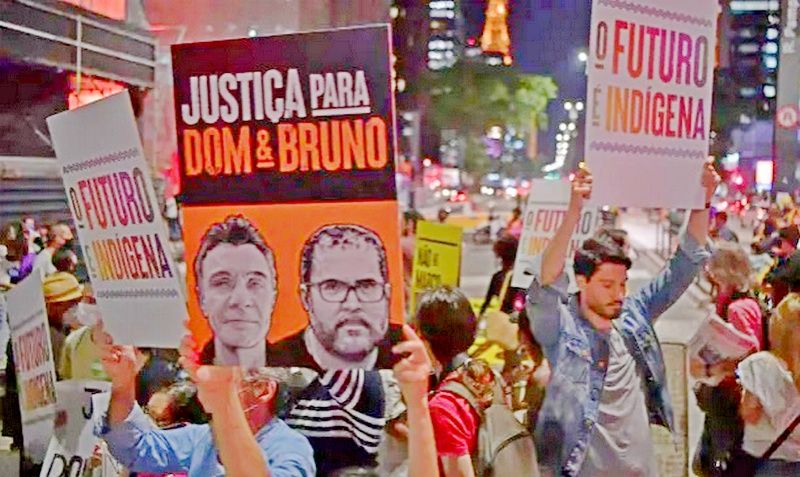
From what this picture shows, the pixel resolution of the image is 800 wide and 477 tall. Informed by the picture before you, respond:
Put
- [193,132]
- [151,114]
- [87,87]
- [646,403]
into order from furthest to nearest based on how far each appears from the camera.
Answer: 1. [87,87]
2. [151,114]
3. [646,403]
4. [193,132]

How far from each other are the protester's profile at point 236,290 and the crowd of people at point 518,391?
61 millimetres

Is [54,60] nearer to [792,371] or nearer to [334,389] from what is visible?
[334,389]

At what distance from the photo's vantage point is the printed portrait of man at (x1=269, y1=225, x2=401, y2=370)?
9.19ft

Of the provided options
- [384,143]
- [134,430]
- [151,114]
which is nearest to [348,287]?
[384,143]

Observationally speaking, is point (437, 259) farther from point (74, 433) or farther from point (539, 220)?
point (74, 433)

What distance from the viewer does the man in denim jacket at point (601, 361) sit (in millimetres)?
3137

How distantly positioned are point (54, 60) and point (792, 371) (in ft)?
12.6

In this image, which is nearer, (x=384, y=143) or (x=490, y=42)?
(x=384, y=143)

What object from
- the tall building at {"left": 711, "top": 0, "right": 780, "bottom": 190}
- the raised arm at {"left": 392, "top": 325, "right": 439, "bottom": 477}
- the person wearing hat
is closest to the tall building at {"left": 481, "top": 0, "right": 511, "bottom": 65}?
the tall building at {"left": 711, "top": 0, "right": 780, "bottom": 190}

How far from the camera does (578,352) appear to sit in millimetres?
3146

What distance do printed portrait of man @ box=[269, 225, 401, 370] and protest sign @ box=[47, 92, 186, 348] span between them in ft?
1.26

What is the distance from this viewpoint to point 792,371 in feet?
10.7

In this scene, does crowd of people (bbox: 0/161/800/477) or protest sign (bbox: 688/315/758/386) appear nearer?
crowd of people (bbox: 0/161/800/477)

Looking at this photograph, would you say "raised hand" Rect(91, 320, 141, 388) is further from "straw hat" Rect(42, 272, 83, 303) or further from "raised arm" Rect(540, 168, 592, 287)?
"raised arm" Rect(540, 168, 592, 287)
